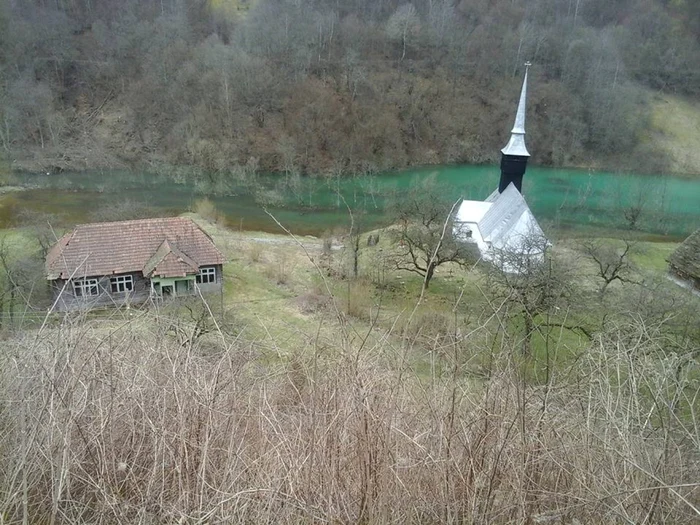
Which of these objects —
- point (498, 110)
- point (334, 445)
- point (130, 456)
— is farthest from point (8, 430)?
point (498, 110)

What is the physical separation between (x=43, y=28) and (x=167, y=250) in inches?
1423

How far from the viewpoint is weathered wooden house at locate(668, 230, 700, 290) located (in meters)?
18.9

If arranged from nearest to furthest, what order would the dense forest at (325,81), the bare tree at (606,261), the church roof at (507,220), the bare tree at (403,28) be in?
1. the bare tree at (606,261)
2. the church roof at (507,220)
3. the dense forest at (325,81)
4. the bare tree at (403,28)

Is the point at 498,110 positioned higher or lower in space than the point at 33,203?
higher

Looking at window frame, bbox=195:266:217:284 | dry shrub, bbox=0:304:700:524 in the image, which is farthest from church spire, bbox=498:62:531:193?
dry shrub, bbox=0:304:700:524

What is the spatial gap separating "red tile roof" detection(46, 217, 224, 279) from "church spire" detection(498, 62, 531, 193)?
501 inches

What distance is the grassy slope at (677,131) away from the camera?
4066cm

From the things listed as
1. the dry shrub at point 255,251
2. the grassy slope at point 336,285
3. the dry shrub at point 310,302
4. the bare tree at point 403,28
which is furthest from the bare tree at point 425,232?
the bare tree at point 403,28

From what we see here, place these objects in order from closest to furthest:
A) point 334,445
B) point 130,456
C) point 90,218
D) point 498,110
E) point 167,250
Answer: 1. point 334,445
2. point 130,456
3. point 167,250
4. point 90,218
5. point 498,110

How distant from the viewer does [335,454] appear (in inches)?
117

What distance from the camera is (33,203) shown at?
1027 inches

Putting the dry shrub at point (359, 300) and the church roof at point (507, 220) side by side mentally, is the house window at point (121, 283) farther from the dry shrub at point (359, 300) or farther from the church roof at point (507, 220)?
the church roof at point (507, 220)

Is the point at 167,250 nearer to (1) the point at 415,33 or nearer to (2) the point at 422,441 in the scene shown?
(2) the point at 422,441

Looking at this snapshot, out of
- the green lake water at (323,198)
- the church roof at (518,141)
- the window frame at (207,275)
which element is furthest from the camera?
the green lake water at (323,198)
